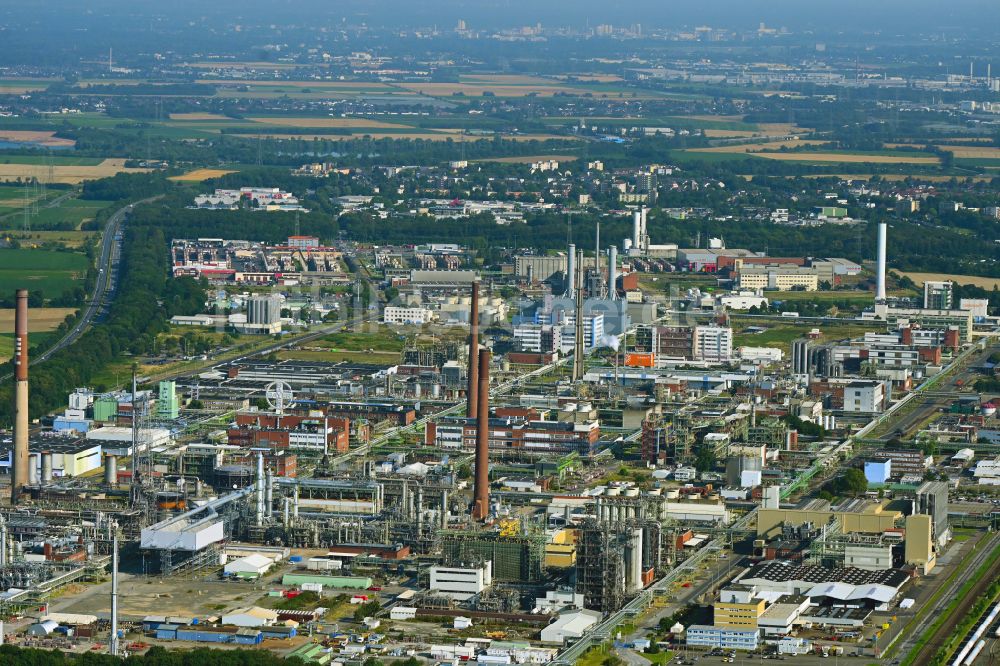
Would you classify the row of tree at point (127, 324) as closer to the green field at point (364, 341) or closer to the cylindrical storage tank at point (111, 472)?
the green field at point (364, 341)

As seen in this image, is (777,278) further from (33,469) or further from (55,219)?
(33,469)

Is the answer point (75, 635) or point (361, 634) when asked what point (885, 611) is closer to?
point (361, 634)

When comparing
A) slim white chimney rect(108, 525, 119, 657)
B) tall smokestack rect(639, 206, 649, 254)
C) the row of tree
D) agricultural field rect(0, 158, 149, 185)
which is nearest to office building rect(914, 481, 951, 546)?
slim white chimney rect(108, 525, 119, 657)

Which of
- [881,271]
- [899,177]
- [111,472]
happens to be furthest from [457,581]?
[899,177]

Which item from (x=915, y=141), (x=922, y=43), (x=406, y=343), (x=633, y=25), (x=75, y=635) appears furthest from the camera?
(x=633, y=25)

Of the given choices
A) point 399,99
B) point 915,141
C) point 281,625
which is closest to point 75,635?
point 281,625

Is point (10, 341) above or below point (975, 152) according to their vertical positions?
below

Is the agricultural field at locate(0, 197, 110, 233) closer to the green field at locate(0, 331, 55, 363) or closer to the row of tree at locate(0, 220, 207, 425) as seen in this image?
the row of tree at locate(0, 220, 207, 425)
